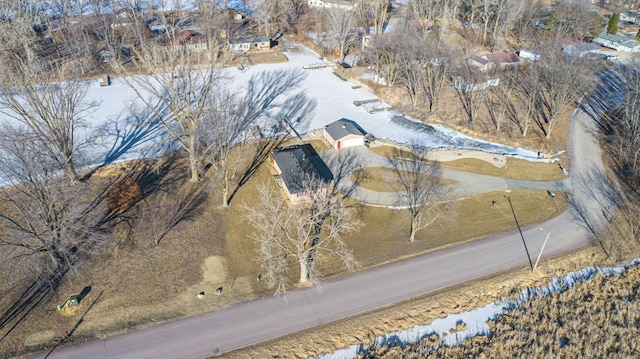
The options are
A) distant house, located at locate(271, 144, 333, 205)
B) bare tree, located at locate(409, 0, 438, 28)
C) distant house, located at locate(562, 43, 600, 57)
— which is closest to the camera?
distant house, located at locate(271, 144, 333, 205)

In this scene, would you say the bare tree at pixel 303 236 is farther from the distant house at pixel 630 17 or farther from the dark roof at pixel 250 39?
the distant house at pixel 630 17

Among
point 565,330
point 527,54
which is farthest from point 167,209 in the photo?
point 527,54

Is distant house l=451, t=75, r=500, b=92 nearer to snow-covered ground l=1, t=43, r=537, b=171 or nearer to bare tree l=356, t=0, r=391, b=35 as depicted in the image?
snow-covered ground l=1, t=43, r=537, b=171

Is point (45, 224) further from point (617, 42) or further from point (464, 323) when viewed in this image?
point (617, 42)

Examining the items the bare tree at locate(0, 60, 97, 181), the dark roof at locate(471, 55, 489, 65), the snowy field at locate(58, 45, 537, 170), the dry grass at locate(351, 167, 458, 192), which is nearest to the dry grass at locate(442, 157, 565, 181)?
the snowy field at locate(58, 45, 537, 170)

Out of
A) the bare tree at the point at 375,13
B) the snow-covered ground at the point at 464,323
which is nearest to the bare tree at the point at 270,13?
the bare tree at the point at 375,13

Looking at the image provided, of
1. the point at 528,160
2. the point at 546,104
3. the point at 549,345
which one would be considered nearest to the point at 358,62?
the point at 546,104
